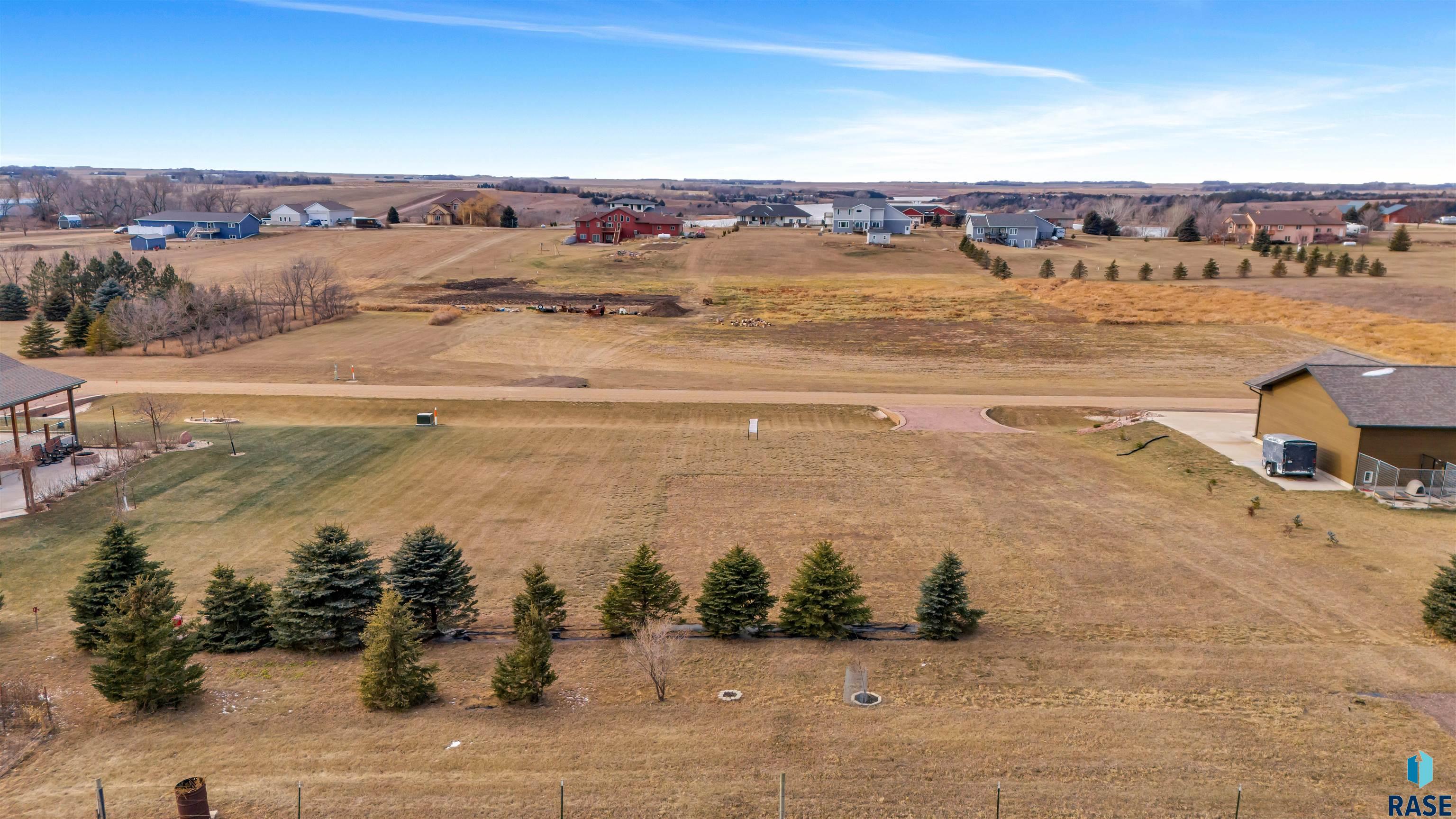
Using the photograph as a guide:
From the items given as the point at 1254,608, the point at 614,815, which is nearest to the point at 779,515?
the point at 1254,608

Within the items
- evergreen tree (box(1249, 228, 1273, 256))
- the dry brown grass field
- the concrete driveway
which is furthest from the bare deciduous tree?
evergreen tree (box(1249, 228, 1273, 256))

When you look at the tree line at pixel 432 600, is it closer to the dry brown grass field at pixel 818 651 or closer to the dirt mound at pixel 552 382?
the dry brown grass field at pixel 818 651

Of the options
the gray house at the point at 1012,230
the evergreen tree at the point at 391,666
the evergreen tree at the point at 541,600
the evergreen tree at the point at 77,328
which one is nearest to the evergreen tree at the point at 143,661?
the evergreen tree at the point at 391,666

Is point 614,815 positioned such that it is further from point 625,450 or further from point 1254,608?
point 625,450

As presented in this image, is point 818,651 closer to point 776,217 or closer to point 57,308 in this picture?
point 57,308

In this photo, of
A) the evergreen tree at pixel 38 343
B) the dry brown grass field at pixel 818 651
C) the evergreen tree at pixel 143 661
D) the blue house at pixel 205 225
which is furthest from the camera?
the blue house at pixel 205 225
